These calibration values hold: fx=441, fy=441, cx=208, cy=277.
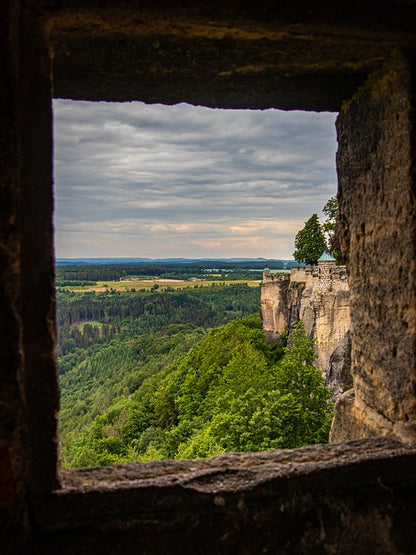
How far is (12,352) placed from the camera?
51.9 inches

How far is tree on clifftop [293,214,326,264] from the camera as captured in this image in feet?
92.7

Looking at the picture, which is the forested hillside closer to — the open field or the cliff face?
the open field

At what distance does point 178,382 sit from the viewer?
25578mm

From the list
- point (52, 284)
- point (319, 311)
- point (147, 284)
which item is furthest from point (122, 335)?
point (52, 284)

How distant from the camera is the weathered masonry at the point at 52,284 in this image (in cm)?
135

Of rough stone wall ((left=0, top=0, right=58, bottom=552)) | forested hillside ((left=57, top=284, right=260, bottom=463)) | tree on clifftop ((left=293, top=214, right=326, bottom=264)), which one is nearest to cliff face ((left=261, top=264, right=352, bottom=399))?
tree on clifftop ((left=293, top=214, right=326, bottom=264))

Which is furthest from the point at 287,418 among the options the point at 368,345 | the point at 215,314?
the point at 215,314

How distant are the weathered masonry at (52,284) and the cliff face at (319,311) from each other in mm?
11505

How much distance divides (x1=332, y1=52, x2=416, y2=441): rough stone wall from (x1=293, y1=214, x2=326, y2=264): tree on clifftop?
26.6 m

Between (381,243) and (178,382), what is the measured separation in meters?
24.6

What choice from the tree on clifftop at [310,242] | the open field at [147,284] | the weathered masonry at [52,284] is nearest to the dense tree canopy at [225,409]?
the tree on clifftop at [310,242]

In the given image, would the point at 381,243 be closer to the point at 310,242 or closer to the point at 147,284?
the point at 310,242

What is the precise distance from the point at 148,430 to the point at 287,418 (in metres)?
12.2

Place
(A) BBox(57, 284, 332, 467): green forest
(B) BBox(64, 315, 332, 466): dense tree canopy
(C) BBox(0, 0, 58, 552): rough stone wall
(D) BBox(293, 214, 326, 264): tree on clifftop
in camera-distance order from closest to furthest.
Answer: (C) BBox(0, 0, 58, 552): rough stone wall
(B) BBox(64, 315, 332, 466): dense tree canopy
(A) BBox(57, 284, 332, 467): green forest
(D) BBox(293, 214, 326, 264): tree on clifftop
